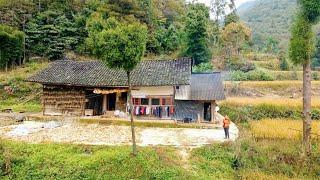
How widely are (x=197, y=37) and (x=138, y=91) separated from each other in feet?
50.6

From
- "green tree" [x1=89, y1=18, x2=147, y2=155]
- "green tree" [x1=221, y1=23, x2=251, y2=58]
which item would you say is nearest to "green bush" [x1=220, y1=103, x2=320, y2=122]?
"green tree" [x1=89, y1=18, x2=147, y2=155]

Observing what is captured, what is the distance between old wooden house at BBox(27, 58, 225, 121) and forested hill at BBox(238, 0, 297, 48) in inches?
1800

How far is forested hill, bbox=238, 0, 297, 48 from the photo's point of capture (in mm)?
69500

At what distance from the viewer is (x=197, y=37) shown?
114ft

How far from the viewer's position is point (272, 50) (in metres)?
56.1

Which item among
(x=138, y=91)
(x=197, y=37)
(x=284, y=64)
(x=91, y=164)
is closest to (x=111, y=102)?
(x=138, y=91)

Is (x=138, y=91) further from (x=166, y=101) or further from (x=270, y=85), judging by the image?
(x=270, y=85)

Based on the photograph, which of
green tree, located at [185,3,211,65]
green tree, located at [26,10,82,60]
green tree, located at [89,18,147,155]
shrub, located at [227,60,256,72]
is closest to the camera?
green tree, located at [89,18,147,155]

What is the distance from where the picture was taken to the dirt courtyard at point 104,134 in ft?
52.5

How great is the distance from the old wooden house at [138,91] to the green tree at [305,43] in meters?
5.52

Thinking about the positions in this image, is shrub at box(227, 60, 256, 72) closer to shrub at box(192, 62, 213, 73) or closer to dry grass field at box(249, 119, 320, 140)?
shrub at box(192, 62, 213, 73)

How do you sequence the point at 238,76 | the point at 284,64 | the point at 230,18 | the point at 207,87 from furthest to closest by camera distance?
the point at 230,18
the point at 284,64
the point at 238,76
the point at 207,87

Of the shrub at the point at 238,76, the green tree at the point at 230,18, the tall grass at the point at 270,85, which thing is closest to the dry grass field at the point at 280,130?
the tall grass at the point at 270,85

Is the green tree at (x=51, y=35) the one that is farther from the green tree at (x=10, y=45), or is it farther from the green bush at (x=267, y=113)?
the green bush at (x=267, y=113)
